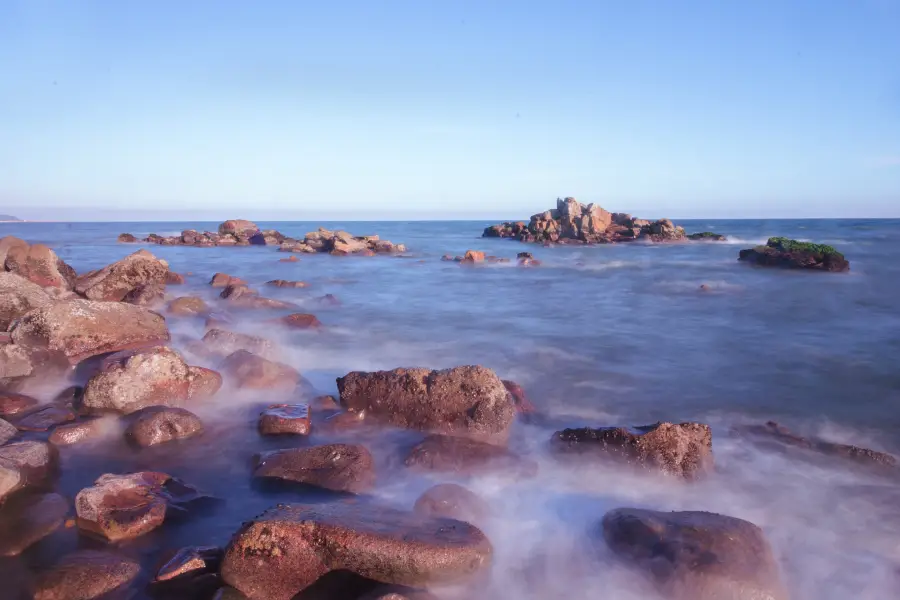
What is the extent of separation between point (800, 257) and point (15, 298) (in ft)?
90.6

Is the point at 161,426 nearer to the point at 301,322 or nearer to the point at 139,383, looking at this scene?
the point at 139,383

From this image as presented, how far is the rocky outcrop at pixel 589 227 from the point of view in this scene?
46781mm

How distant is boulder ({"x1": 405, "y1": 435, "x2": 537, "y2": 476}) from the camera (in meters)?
4.99

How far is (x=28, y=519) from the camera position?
3.84m

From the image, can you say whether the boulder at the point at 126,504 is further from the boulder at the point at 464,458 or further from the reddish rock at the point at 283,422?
the boulder at the point at 464,458

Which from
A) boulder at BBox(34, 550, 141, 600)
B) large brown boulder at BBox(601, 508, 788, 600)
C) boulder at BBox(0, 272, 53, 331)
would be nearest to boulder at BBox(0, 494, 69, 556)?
boulder at BBox(34, 550, 141, 600)

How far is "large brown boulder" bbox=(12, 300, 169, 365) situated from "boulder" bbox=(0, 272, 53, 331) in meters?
1.29

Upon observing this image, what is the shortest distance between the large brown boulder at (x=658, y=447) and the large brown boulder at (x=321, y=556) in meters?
2.37

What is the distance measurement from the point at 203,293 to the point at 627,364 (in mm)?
12257

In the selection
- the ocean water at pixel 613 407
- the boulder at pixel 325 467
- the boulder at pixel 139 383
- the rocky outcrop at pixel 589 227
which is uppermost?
the rocky outcrop at pixel 589 227

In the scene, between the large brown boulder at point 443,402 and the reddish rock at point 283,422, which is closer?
the reddish rock at point 283,422

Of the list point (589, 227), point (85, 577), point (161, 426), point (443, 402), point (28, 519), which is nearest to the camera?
point (85, 577)

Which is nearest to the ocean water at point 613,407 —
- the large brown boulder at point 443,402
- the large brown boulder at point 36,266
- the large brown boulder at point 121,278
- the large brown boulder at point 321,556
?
the large brown boulder at point 443,402

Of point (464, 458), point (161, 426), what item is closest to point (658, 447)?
point (464, 458)
